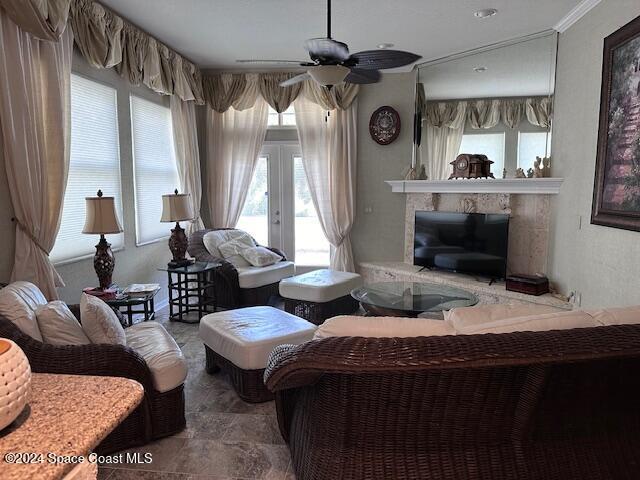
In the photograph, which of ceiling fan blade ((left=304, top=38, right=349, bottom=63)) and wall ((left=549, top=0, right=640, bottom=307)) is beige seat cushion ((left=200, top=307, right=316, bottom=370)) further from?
wall ((left=549, top=0, right=640, bottom=307))

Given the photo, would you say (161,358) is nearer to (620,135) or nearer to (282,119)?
(620,135)

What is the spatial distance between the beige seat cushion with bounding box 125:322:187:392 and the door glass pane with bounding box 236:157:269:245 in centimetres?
345

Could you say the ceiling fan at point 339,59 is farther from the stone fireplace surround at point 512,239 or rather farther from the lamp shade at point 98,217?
the stone fireplace surround at point 512,239

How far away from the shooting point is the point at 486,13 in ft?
12.2

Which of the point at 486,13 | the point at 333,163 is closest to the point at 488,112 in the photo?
the point at 486,13

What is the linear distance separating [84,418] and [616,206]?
345cm

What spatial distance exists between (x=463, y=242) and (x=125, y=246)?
363 centimetres

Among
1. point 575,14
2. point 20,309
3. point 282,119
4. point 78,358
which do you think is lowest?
point 78,358

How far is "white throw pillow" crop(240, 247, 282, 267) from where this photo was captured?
16.2 ft

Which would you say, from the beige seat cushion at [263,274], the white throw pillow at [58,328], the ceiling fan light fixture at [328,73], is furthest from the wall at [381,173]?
the white throw pillow at [58,328]

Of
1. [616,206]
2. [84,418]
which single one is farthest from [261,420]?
[616,206]

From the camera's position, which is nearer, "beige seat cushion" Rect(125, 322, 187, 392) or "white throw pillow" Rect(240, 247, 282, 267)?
"beige seat cushion" Rect(125, 322, 187, 392)

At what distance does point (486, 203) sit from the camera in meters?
4.81

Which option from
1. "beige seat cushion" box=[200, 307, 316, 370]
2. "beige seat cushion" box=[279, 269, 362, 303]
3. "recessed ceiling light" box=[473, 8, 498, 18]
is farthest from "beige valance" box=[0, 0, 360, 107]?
"beige seat cushion" box=[279, 269, 362, 303]
